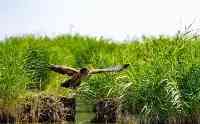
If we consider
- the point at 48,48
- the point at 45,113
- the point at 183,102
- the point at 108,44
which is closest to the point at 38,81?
the point at 48,48

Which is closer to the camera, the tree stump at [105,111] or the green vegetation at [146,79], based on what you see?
the green vegetation at [146,79]

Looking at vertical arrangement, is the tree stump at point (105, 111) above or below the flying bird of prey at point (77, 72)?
below

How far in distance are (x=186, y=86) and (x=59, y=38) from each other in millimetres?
16388

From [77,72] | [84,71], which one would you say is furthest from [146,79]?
[77,72]

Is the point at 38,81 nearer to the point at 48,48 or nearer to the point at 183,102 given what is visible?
the point at 48,48

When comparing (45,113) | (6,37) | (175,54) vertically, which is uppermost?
(6,37)

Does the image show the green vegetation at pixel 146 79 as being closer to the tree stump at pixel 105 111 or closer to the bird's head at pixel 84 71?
the tree stump at pixel 105 111

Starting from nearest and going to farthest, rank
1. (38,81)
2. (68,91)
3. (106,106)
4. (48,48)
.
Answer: (106,106)
(68,91)
(38,81)
(48,48)

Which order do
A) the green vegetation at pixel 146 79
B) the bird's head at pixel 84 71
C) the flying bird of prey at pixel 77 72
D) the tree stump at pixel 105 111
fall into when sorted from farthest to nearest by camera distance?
the tree stump at pixel 105 111 → the bird's head at pixel 84 71 → the flying bird of prey at pixel 77 72 → the green vegetation at pixel 146 79

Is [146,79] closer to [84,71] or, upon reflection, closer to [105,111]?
[84,71]

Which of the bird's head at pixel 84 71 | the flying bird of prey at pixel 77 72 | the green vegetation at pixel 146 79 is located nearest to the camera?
the green vegetation at pixel 146 79

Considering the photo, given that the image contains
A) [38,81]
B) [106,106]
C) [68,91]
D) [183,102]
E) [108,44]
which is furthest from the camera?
[108,44]

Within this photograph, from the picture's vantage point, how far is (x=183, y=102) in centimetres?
1698

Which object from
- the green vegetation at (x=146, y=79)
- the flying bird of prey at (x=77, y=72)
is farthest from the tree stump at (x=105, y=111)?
the flying bird of prey at (x=77, y=72)
